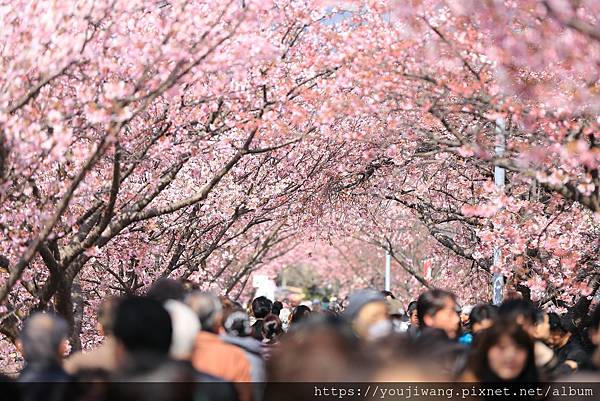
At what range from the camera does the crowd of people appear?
445 cm

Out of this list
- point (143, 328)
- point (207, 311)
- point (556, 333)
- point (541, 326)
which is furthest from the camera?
point (556, 333)

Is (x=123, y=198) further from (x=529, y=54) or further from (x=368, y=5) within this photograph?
(x=529, y=54)

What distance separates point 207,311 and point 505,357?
1.94m

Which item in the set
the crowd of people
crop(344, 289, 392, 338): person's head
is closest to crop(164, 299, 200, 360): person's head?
the crowd of people

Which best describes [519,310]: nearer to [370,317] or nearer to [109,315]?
[370,317]

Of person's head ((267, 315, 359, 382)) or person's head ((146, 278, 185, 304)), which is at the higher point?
person's head ((146, 278, 185, 304))

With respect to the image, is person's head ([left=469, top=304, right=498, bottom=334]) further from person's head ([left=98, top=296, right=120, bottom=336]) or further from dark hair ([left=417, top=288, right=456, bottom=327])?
person's head ([left=98, top=296, right=120, bottom=336])

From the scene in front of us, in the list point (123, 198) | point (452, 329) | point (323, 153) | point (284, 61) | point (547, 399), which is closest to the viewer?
point (547, 399)

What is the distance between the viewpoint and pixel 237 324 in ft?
26.7

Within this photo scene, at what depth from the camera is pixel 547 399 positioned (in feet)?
19.6

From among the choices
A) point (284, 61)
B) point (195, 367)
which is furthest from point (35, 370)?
point (284, 61)

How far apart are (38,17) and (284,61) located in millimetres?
3659

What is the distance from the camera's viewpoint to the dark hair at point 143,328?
16.2 ft

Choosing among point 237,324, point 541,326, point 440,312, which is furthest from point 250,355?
point 541,326
